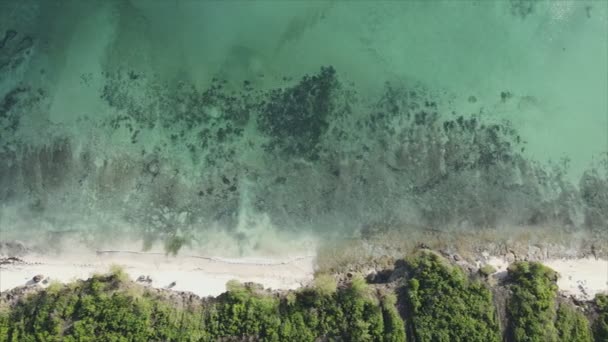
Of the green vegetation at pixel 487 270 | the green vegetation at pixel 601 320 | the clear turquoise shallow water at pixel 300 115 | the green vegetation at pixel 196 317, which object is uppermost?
the clear turquoise shallow water at pixel 300 115

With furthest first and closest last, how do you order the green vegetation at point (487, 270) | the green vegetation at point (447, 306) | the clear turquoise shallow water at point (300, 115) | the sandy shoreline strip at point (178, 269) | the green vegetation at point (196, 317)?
the clear turquoise shallow water at point (300, 115), the sandy shoreline strip at point (178, 269), the green vegetation at point (487, 270), the green vegetation at point (447, 306), the green vegetation at point (196, 317)

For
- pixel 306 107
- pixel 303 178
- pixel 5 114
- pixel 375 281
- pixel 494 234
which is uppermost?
pixel 306 107

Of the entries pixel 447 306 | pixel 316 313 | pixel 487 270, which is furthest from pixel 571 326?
pixel 316 313

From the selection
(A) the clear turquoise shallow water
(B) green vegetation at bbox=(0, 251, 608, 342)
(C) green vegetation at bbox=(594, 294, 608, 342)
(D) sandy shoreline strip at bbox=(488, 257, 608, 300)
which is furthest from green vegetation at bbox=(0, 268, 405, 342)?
(C) green vegetation at bbox=(594, 294, 608, 342)

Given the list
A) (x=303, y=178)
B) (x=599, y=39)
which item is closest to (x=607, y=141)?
(x=599, y=39)

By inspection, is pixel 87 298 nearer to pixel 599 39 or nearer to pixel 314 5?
pixel 314 5

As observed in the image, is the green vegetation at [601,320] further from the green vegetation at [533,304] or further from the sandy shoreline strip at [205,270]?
the green vegetation at [533,304]

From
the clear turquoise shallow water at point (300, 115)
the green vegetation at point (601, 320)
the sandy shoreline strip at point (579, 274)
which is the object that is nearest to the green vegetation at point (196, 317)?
the clear turquoise shallow water at point (300, 115)
